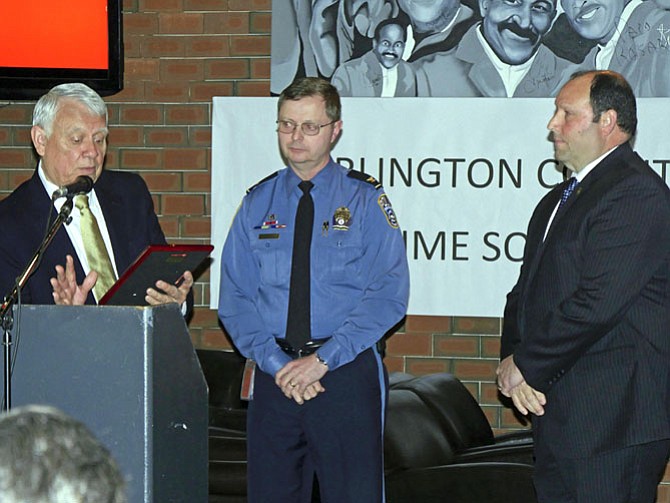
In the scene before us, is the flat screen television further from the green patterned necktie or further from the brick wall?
the green patterned necktie

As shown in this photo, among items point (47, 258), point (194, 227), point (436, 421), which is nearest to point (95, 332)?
point (47, 258)

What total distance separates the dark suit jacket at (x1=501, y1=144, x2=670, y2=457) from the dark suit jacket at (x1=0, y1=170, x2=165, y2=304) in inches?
47.0

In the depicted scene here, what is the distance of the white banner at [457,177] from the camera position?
177 inches

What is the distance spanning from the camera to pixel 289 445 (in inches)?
129

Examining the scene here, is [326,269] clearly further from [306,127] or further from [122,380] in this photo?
[122,380]

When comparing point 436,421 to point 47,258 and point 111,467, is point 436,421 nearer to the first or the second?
point 47,258

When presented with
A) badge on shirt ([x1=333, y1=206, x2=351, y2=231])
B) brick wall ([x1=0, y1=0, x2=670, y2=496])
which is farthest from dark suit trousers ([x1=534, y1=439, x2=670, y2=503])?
brick wall ([x1=0, y1=0, x2=670, y2=496])

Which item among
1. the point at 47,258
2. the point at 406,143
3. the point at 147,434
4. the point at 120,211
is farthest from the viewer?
the point at 406,143

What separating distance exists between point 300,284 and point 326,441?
51 centimetres

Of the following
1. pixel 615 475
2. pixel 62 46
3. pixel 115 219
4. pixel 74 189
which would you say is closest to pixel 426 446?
pixel 615 475

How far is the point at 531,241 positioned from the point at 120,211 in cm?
128

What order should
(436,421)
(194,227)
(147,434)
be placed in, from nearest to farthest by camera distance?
(147,434)
(436,421)
(194,227)

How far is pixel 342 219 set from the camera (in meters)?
3.40

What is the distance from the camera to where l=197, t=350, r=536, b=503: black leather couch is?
3.89 meters
